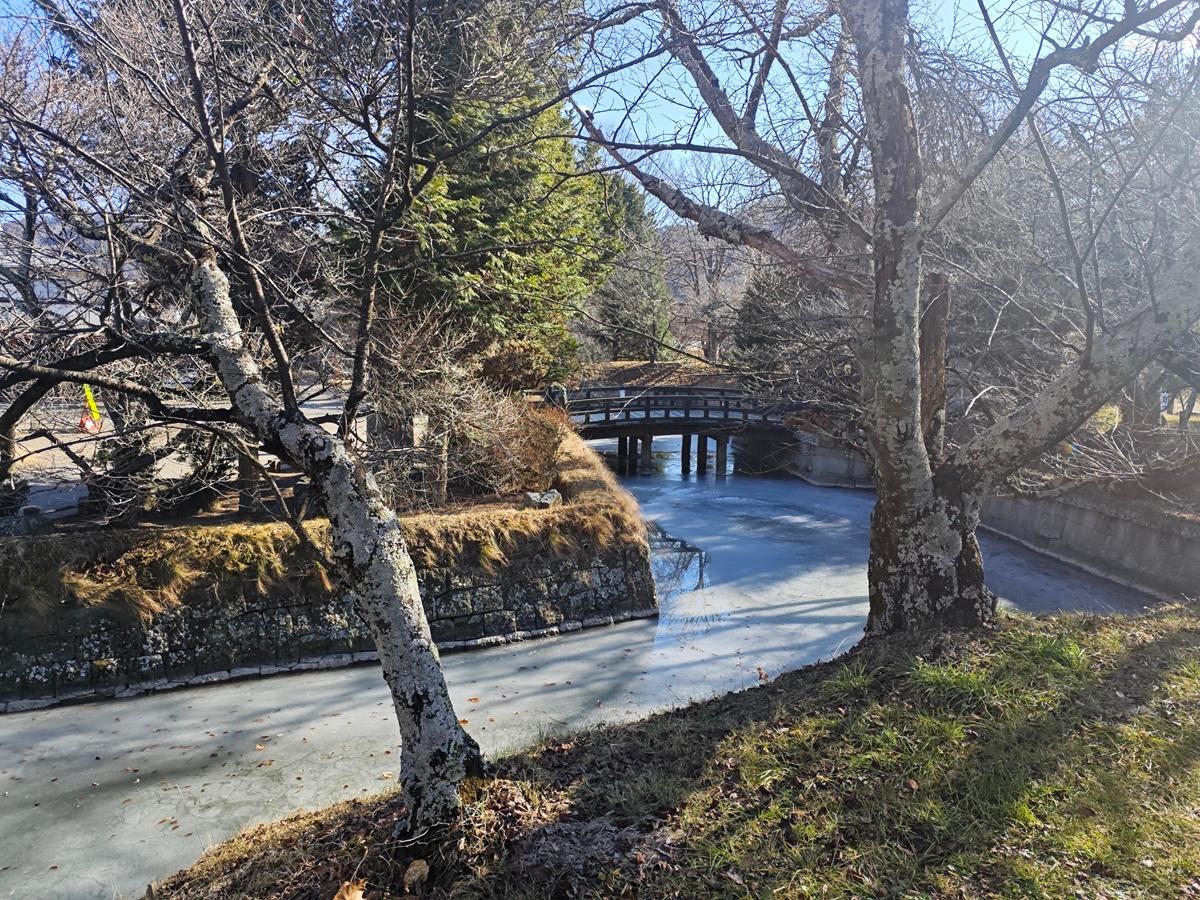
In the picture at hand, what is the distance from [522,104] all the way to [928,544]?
16.2ft

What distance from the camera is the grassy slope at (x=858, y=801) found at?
273 centimetres

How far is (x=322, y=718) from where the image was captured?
→ 7648mm

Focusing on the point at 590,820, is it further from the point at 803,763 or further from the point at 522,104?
the point at 522,104

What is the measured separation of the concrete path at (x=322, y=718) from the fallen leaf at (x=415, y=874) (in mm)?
3231

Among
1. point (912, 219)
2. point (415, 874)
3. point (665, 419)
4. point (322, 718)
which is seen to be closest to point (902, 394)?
point (912, 219)

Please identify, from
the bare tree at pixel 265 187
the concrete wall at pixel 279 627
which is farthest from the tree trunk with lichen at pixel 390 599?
the concrete wall at pixel 279 627

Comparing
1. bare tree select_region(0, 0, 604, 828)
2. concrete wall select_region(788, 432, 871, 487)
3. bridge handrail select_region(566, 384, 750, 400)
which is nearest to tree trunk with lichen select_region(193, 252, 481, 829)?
bare tree select_region(0, 0, 604, 828)

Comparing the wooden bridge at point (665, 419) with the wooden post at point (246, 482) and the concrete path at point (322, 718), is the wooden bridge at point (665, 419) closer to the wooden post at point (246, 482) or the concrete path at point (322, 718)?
the concrete path at point (322, 718)

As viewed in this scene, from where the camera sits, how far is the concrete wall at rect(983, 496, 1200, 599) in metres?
12.1

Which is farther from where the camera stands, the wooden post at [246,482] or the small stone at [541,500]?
the small stone at [541,500]

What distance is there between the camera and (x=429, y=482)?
486 inches

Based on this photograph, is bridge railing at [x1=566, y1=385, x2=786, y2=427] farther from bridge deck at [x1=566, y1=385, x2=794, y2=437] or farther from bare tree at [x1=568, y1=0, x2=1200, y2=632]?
bare tree at [x1=568, y1=0, x2=1200, y2=632]

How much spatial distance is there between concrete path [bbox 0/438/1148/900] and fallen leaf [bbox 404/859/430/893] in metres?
3.23

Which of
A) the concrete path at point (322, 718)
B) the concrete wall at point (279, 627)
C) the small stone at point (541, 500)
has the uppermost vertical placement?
the small stone at point (541, 500)
